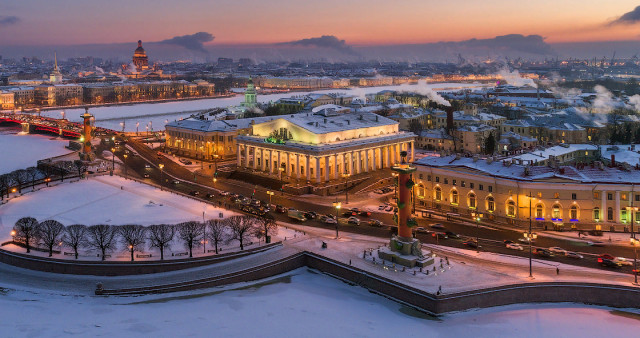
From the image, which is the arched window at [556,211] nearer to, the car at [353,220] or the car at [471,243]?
the car at [471,243]

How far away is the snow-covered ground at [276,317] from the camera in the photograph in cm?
2545

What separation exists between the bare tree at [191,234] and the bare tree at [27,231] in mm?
8949

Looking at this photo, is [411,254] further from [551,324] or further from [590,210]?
[590,210]

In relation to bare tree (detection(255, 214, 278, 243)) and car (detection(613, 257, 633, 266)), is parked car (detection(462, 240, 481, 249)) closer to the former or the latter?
car (detection(613, 257, 633, 266))

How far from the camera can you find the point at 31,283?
3253 centimetres

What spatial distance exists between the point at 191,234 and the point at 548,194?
967 inches

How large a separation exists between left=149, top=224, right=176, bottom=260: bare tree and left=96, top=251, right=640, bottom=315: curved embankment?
11.3 ft

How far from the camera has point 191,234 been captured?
3406cm

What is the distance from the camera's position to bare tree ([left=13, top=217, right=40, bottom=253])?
35.6 meters

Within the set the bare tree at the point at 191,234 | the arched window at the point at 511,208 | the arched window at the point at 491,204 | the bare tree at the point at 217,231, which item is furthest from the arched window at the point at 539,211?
the bare tree at the point at 191,234

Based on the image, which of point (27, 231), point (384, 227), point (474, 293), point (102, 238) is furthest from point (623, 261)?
point (27, 231)

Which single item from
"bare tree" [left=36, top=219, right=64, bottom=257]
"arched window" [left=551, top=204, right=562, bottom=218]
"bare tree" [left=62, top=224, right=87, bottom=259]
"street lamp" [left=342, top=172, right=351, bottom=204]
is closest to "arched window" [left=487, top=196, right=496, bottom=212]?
"arched window" [left=551, top=204, right=562, bottom=218]

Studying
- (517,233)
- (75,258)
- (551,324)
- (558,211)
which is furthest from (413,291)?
(75,258)

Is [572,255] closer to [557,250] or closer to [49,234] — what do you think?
[557,250]
